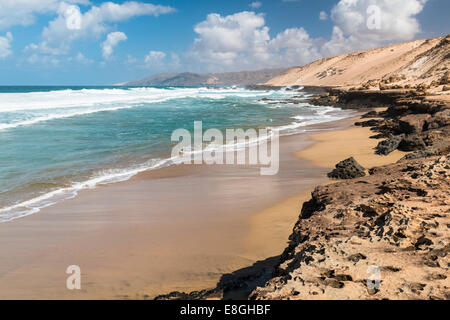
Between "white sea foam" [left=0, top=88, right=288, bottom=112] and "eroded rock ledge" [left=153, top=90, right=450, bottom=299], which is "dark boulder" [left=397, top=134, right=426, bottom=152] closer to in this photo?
"eroded rock ledge" [left=153, top=90, right=450, bottom=299]

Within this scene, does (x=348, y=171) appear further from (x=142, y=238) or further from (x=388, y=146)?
(x=142, y=238)

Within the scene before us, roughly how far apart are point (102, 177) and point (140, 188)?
1521 mm

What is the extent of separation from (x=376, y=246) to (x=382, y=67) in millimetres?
76519

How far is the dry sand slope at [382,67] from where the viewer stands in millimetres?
41062

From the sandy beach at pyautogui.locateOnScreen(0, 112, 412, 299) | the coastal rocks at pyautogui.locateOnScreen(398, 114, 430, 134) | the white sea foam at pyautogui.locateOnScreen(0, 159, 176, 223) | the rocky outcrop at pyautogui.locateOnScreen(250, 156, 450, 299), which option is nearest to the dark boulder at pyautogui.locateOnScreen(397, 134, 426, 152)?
the coastal rocks at pyautogui.locateOnScreen(398, 114, 430, 134)

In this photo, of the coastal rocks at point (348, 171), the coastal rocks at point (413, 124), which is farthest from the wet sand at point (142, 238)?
the coastal rocks at point (413, 124)

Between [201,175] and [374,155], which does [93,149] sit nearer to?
[201,175]

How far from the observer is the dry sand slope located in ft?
135

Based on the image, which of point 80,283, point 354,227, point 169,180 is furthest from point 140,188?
point 354,227

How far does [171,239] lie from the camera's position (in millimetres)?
4965

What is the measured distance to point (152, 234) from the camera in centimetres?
515

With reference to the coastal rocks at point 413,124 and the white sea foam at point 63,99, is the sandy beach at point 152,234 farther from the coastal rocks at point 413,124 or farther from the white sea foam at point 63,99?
the white sea foam at point 63,99

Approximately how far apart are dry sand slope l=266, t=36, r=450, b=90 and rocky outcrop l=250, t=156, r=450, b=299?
27.6m

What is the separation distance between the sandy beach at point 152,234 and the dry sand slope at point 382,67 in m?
25.7
